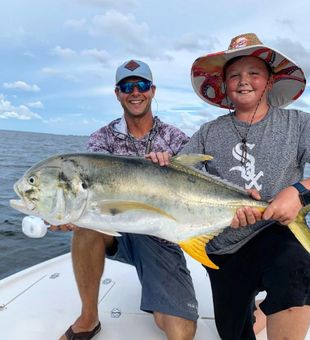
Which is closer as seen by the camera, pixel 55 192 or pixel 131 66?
pixel 55 192

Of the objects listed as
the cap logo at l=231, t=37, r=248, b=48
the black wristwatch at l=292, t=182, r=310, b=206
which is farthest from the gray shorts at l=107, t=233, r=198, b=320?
the cap logo at l=231, t=37, r=248, b=48

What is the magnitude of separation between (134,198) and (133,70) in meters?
1.61

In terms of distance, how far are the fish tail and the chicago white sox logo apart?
53 centimetres

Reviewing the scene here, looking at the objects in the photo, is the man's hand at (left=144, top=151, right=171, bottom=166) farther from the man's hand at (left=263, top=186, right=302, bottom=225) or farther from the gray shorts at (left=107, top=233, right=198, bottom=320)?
the gray shorts at (left=107, top=233, right=198, bottom=320)

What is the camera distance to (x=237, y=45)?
10.5ft

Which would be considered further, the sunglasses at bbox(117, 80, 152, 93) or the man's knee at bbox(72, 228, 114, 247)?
the sunglasses at bbox(117, 80, 152, 93)

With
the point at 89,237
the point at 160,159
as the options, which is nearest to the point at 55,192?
the point at 160,159

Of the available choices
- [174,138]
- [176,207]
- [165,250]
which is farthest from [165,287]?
[174,138]

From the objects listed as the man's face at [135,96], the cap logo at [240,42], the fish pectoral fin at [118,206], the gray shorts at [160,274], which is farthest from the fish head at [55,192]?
the cap logo at [240,42]

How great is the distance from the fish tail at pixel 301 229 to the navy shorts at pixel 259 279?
0.39 feet

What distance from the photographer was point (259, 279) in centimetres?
285

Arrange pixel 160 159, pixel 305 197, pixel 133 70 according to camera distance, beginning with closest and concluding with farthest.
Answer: pixel 305 197
pixel 160 159
pixel 133 70

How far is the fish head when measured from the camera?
2605 mm

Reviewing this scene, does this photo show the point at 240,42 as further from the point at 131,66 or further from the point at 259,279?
the point at 259,279
